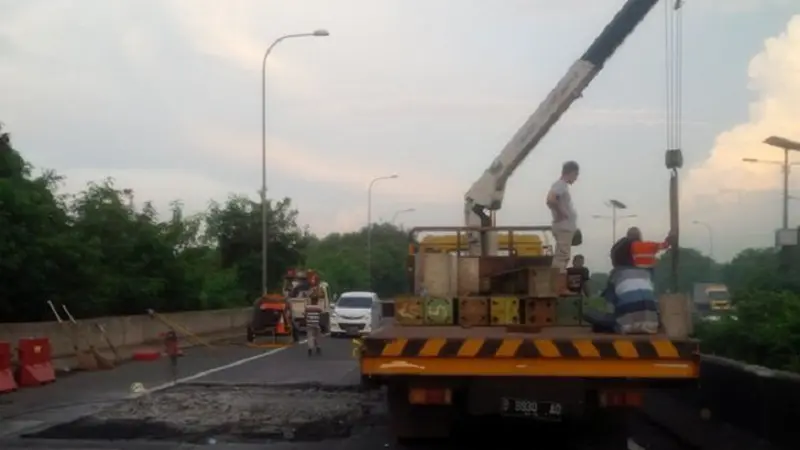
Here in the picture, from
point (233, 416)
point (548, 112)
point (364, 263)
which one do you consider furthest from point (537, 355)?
point (364, 263)

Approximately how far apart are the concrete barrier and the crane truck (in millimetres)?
12105

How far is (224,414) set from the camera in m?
14.9

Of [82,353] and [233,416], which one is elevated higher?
[82,353]

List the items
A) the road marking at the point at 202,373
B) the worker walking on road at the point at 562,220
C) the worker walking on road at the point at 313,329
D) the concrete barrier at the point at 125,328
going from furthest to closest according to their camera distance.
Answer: the worker walking on road at the point at 313,329
the concrete barrier at the point at 125,328
the road marking at the point at 202,373
the worker walking on road at the point at 562,220

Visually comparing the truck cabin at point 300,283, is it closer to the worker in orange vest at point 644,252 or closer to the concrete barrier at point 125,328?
the concrete barrier at point 125,328

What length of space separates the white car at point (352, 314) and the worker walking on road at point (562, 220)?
2662cm

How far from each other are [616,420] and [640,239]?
5.70ft

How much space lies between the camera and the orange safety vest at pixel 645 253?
11062mm

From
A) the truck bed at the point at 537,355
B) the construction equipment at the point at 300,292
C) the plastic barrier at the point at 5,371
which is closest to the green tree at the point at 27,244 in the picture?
the plastic barrier at the point at 5,371

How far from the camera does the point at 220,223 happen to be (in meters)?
59.2

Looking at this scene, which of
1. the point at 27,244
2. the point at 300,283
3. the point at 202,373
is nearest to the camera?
the point at 202,373

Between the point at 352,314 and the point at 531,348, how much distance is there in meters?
31.2

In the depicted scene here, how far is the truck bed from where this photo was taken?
10.1 meters

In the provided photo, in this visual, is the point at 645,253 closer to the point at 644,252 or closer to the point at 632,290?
the point at 644,252
